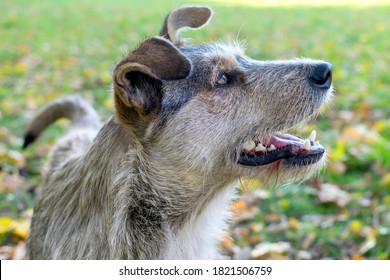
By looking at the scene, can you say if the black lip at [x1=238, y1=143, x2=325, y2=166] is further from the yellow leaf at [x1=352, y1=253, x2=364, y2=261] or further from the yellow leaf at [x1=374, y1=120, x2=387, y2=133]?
the yellow leaf at [x1=374, y1=120, x2=387, y2=133]

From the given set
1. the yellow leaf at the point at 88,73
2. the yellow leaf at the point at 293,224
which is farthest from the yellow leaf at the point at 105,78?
the yellow leaf at the point at 293,224

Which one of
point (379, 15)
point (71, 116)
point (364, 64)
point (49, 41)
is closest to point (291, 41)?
point (364, 64)

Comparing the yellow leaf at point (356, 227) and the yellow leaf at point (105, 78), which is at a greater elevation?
the yellow leaf at point (356, 227)

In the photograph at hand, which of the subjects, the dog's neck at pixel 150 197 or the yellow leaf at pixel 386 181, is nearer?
the dog's neck at pixel 150 197

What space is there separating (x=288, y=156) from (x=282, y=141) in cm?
12

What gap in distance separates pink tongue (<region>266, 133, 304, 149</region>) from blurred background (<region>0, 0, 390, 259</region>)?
0.33 metres

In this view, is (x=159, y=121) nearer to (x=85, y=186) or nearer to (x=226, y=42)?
(x=85, y=186)

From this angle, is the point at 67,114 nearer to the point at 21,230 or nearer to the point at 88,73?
the point at 21,230

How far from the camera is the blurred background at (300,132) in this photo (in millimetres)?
5359

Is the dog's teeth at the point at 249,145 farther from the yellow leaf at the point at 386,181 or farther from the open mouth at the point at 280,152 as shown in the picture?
the yellow leaf at the point at 386,181

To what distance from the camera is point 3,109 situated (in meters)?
8.77

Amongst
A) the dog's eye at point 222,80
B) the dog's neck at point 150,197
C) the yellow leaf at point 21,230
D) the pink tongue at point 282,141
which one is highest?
the dog's eye at point 222,80

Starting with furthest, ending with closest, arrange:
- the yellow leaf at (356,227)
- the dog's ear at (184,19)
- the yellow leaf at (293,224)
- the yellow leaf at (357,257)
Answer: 1. the yellow leaf at (293,224)
2. the yellow leaf at (356,227)
3. the yellow leaf at (357,257)
4. the dog's ear at (184,19)

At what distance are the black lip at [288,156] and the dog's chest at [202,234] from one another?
30 cm
